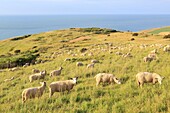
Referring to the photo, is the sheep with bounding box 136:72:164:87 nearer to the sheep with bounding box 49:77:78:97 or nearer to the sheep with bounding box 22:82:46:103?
the sheep with bounding box 49:77:78:97

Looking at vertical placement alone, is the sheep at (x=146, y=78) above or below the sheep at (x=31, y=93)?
above

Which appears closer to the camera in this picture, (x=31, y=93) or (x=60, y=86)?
(x=31, y=93)

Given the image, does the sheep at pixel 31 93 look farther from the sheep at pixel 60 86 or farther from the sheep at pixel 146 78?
the sheep at pixel 146 78

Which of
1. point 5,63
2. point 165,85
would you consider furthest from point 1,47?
point 165,85

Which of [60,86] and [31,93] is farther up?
[60,86]

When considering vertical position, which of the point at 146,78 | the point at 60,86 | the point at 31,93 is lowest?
the point at 31,93

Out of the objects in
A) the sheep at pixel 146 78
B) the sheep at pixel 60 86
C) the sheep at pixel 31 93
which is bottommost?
the sheep at pixel 31 93

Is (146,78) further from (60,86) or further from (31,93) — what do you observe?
(31,93)

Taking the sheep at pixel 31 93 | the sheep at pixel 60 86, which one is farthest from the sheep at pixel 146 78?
the sheep at pixel 31 93

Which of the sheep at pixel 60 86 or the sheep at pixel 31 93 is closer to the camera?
the sheep at pixel 31 93

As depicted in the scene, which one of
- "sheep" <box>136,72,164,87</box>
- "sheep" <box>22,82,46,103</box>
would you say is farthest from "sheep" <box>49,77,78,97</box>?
"sheep" <box>136,72,164,87</box>

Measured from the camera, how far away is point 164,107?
693 centimetres

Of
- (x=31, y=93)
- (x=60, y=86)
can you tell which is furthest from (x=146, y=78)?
(x=31, y=93)

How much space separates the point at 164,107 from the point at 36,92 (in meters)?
5.08
